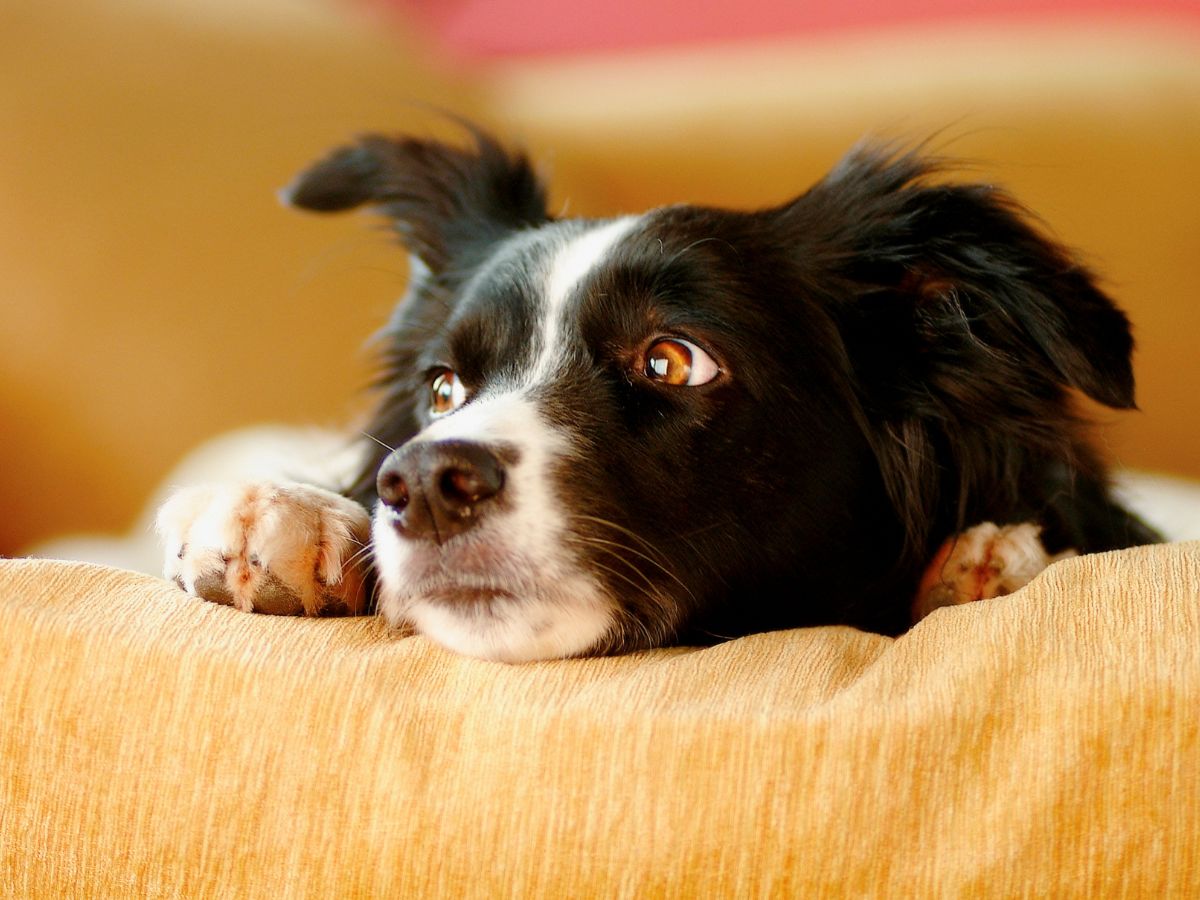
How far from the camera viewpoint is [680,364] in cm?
158

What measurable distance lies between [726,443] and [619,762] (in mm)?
686

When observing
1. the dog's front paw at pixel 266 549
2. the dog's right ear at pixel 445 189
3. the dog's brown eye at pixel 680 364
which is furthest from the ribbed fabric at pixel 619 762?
the dog's right ear at pixel 445 189

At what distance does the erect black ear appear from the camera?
63.2 inches

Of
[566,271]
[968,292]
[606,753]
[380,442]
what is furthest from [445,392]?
[606,753]

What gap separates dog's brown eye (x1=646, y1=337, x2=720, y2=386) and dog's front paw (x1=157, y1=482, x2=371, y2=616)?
0.48m

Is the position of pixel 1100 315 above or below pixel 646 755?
above

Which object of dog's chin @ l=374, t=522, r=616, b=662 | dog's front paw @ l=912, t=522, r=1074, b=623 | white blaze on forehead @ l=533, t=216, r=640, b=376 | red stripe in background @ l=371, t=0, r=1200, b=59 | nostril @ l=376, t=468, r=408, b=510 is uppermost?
red stripe in background @ l=371, t=0, r=1200, b=59

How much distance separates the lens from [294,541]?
135cm

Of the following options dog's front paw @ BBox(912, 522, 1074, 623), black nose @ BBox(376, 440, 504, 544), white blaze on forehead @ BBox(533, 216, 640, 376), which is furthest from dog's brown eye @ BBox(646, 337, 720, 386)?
dog's front paw @ BBox(912, 522, 1074, 623)

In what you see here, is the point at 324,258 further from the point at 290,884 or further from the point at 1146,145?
the point at 1146,145

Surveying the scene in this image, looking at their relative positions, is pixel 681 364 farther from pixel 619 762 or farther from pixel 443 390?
pixel 619 762

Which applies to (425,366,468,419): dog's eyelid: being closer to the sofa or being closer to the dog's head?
the dog's head

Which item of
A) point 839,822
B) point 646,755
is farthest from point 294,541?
point 839,822

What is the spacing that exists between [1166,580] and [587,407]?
0.76 metres
